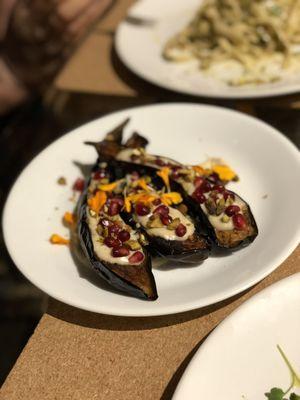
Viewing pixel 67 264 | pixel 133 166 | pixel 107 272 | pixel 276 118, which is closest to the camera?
pixel 107 272

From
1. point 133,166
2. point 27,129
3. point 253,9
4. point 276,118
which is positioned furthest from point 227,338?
point 27,129

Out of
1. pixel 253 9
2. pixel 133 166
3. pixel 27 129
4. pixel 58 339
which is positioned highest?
pixel 253 9

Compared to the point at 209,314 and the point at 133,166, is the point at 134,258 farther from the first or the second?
the point at 133,166

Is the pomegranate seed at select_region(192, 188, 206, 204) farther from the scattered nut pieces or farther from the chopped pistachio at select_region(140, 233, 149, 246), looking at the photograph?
the chopped pistachio at select_region(140, 233, 149, 246)

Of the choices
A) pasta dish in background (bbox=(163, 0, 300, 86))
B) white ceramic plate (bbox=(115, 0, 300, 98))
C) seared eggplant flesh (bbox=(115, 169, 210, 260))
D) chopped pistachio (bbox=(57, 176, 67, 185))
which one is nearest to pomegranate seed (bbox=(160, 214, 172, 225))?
seared eggplant flesh (bbox=(115, 169, 210, 260))

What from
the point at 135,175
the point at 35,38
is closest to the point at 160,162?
the point at 135,175

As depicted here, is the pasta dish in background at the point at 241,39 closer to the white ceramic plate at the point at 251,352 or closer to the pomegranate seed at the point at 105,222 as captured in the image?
the pomegranate seed at the point at 105,222
